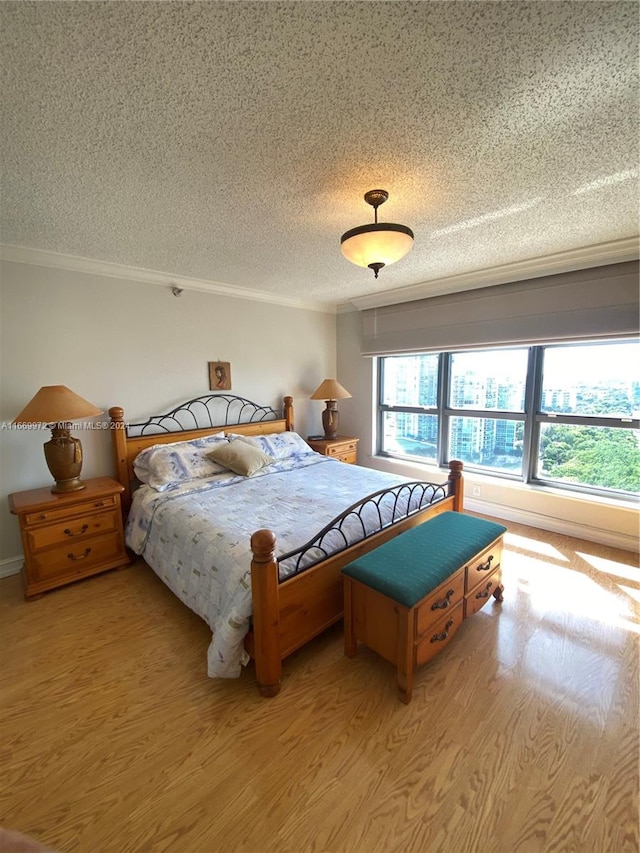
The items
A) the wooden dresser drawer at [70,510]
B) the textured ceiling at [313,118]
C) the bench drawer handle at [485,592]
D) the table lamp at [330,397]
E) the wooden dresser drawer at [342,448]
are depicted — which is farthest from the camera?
the wooden dresser drawer at [342,448]

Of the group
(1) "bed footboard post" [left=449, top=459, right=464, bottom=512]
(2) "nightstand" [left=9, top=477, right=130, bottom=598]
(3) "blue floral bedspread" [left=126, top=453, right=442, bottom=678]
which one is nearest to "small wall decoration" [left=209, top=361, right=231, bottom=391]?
(3) "blue floral bedspread" [left=126, top=453, right=442, bottom=678]

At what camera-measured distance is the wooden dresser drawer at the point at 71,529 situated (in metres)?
2.34

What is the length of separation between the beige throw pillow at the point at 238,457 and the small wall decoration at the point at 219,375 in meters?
0.77

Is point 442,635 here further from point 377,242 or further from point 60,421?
point 60,421

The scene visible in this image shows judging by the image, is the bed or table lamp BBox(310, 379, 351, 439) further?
table lamp BBox(310, 379, 351, 439)

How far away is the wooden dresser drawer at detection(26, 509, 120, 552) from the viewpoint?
2338mm

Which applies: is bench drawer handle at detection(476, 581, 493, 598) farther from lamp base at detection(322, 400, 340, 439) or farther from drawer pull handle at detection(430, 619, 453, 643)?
lamp base at detection(322, 400, 340, 439)

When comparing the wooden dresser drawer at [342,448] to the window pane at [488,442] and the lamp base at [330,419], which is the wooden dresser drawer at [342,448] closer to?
the lamp base at [330,419]

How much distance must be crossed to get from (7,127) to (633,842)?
3.31 meters

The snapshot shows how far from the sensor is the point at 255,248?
8.58ft

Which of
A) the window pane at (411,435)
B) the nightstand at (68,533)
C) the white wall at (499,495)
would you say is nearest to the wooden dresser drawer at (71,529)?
the nightstand at (68,533)

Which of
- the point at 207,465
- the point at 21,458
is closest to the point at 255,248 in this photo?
the point at 207,465

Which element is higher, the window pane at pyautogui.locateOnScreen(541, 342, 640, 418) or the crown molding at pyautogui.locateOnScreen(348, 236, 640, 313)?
the crown molding at pyautogui.locateOnScreen(348, 236, 640, 313)

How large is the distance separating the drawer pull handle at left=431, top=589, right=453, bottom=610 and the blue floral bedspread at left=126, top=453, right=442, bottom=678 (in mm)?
706
